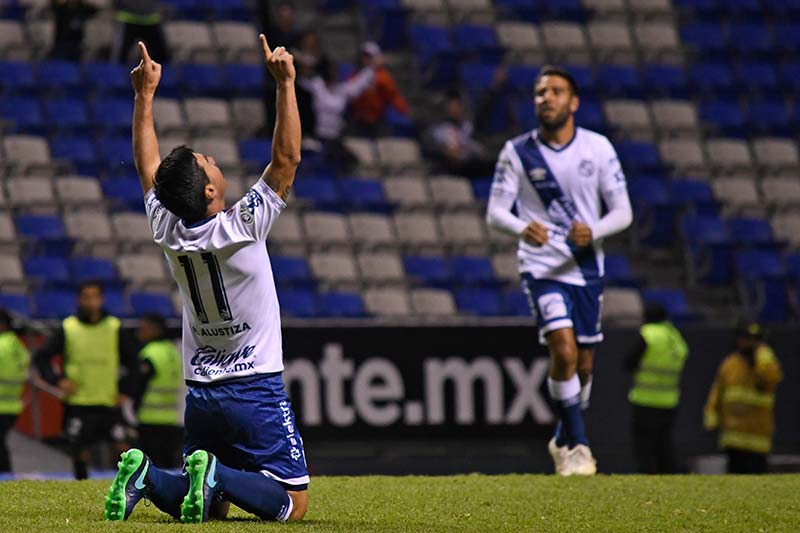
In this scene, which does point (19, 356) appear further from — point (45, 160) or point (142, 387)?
point (45, 160)

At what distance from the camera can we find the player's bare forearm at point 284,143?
6.79 meters

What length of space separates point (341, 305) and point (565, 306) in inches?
331

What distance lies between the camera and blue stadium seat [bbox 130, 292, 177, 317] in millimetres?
17366

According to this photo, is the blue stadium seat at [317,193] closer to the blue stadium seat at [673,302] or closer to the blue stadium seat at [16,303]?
the blue stadium seat at [16,303]

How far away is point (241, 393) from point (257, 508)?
0.51 metres

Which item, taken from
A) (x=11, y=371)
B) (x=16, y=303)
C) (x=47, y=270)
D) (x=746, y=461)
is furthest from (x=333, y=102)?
(x=746, y=461)

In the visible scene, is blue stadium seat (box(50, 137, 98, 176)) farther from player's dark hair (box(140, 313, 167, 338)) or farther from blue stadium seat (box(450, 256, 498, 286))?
blue stadium seat (box(450, 256, 498, 286))

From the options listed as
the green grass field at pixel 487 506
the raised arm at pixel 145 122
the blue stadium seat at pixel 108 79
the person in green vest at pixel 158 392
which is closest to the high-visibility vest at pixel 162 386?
the person in green vest at pixel 158 392

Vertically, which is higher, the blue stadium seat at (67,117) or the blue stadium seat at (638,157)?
the blue stadium seat at (67,117)

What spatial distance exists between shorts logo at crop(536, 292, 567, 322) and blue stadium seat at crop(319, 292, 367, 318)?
325 inches

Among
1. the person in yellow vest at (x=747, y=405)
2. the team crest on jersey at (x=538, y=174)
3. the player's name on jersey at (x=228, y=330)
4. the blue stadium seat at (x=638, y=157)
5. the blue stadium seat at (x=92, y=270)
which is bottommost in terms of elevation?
the person in yellow vest at (x=747, y=405)

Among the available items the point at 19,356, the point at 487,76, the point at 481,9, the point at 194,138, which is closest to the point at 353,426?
the point at 19,356

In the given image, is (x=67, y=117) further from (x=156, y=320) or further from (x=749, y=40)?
(x=749, y=40)

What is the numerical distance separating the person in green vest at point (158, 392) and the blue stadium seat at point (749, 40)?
10805 millimetres
